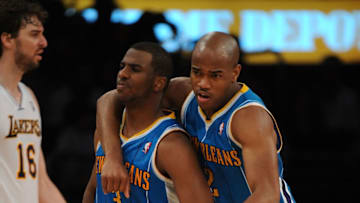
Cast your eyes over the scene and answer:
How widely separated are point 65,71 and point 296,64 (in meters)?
2.56

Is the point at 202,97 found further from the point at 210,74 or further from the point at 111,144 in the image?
the point at 111,144

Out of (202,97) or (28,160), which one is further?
(28,160)

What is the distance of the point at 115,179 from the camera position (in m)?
3.01

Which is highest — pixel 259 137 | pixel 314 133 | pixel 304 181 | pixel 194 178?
pixel 259 137

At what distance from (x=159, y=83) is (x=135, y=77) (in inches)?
5.9

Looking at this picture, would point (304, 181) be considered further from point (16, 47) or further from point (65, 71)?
point (16, 47)

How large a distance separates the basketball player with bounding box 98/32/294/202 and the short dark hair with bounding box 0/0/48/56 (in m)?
0.86

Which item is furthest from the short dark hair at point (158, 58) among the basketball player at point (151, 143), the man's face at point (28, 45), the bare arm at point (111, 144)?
the man's face at point (28, 45)

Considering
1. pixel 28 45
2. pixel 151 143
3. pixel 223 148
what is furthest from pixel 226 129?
pixel 28 45

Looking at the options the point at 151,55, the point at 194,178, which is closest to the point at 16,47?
the point at 151,55

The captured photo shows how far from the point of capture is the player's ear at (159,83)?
3344mm

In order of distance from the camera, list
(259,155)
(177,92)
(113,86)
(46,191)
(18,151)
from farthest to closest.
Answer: (113,86) < (46,191) < (18,151) < (177,92) < (259,155)

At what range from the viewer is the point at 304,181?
620 centimetres

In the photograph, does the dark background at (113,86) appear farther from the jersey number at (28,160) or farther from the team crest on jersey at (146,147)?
the team crest on jersey at (146,147)
